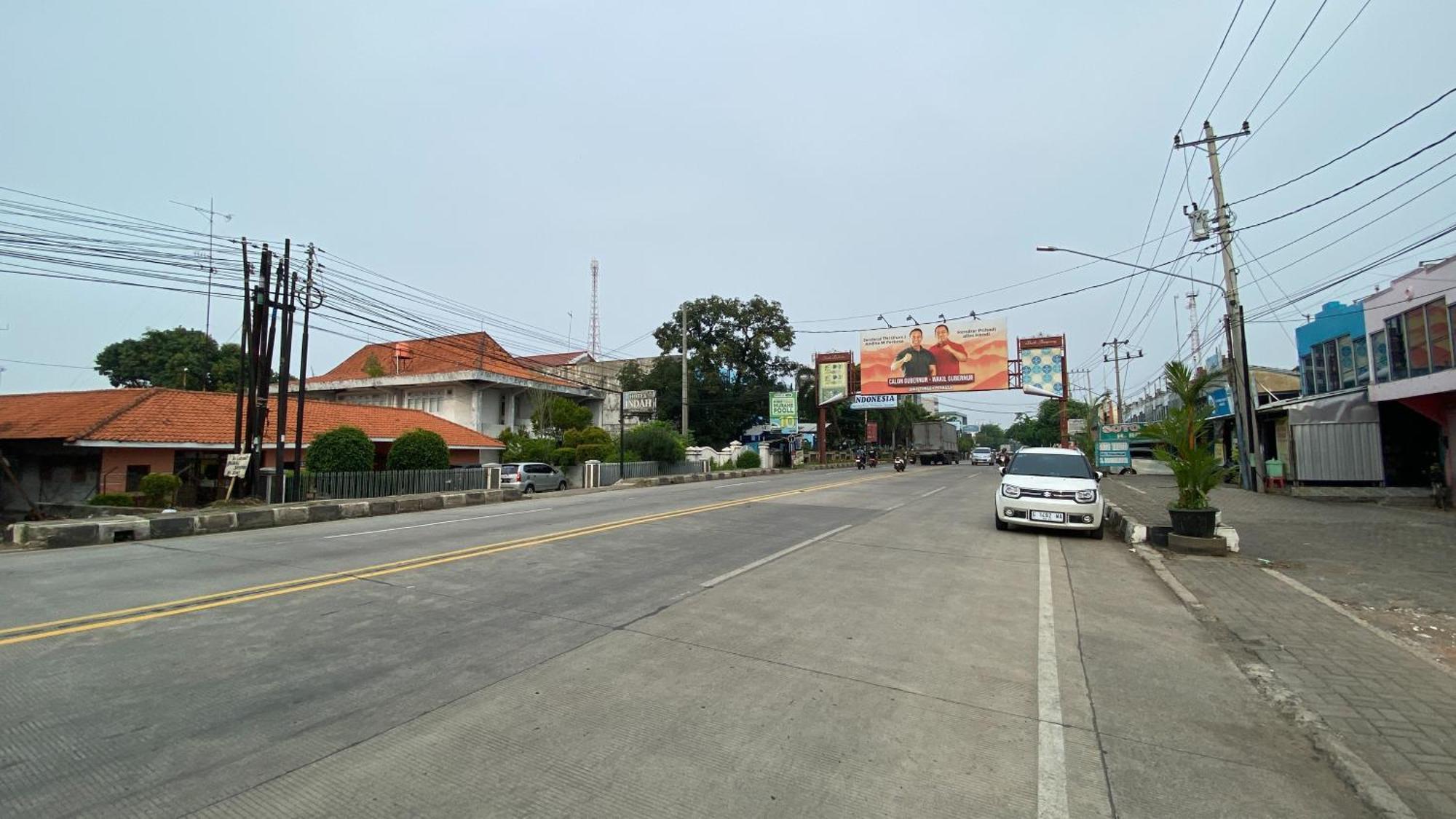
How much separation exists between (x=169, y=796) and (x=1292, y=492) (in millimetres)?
25634

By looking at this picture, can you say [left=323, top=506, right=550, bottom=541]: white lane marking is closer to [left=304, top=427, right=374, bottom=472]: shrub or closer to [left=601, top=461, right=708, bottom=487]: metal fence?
[left=304, top=427, right=374, bottom=472]: shrub

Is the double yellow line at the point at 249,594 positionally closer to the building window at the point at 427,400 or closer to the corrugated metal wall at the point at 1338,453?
the corrugated metal wall at the point at 1338,453

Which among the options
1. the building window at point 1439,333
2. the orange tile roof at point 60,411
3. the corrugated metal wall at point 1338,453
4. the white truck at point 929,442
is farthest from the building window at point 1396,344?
the white truck at point 929,442

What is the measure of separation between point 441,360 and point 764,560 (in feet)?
128

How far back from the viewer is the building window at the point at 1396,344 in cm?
1695

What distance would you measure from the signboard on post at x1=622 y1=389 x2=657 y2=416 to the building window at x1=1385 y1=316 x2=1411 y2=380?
35727mm

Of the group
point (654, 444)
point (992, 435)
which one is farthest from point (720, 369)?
point (992, 435)

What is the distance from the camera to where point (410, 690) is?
4.02m

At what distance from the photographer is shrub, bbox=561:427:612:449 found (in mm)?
37969

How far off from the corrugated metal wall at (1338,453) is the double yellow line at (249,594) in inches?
890

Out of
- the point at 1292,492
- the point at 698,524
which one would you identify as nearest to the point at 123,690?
the point at 698,524

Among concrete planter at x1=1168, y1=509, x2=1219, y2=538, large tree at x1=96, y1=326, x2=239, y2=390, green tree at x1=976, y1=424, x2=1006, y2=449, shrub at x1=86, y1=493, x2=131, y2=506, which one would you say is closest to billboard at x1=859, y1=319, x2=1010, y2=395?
concrete planter at x1=1168, y1=509, x2=1219, y2=538

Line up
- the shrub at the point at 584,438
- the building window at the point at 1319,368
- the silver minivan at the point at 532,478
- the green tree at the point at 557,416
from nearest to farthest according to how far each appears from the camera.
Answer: the building window at the point at 1319,368 < the silver minivan at the point at 532,478 < the shrub at the point at 584,438 < the green tree at the point at 557,416

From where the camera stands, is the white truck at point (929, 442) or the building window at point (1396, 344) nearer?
the building window at point (1396, 344)
